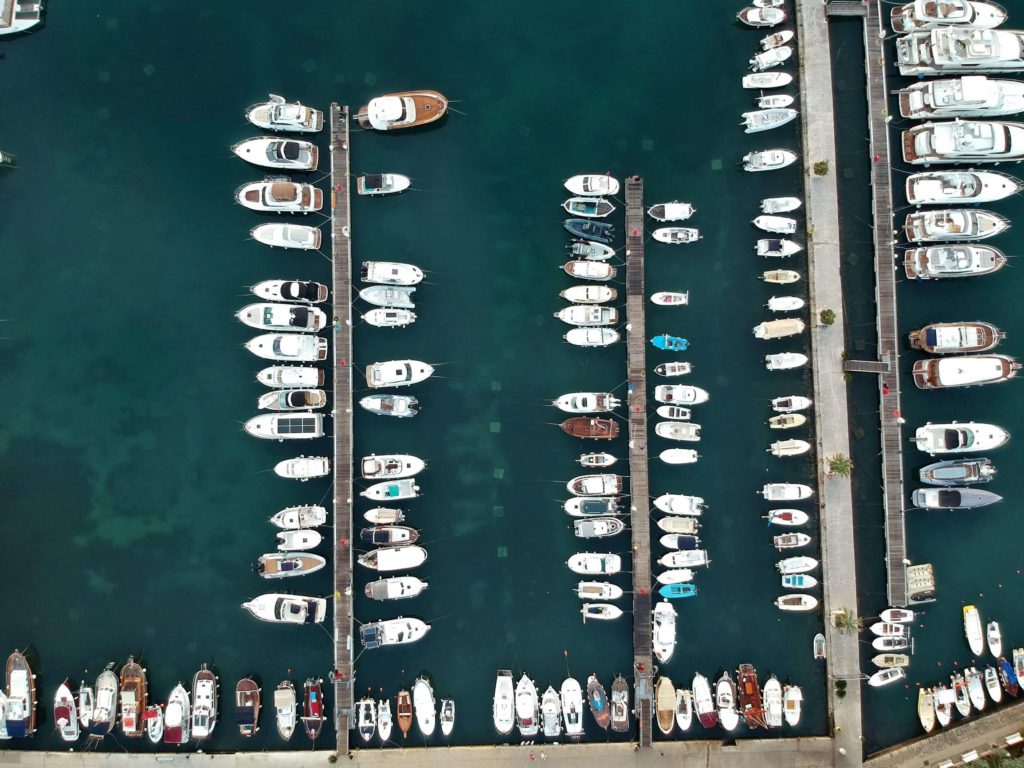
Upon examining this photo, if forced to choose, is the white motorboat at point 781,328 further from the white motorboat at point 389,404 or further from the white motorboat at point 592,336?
the white motorboat at point 389,404

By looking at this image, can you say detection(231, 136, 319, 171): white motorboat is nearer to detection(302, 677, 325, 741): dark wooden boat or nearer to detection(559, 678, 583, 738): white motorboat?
detection(302, 677, 325, 741): dark wooden boat

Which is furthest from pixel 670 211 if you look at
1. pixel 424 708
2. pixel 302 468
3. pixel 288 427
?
pixel 424 708

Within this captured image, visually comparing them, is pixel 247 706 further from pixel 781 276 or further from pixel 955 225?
pixel 955 225

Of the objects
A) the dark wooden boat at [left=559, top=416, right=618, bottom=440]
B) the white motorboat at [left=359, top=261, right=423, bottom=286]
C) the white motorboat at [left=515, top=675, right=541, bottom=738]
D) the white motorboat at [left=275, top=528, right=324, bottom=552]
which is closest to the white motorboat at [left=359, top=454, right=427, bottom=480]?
the white motorboat at [left=275, top=528, right=324, bottom=552]

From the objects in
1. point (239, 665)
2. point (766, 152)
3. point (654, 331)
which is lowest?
point (239, 665)

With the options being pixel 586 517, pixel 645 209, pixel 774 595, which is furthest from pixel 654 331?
pixel 774 595

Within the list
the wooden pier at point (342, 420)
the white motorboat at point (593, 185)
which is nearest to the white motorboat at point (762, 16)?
the white motorboat at point (593, 185)

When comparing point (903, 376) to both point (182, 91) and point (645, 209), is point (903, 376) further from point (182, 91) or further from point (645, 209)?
point (182, 91)
